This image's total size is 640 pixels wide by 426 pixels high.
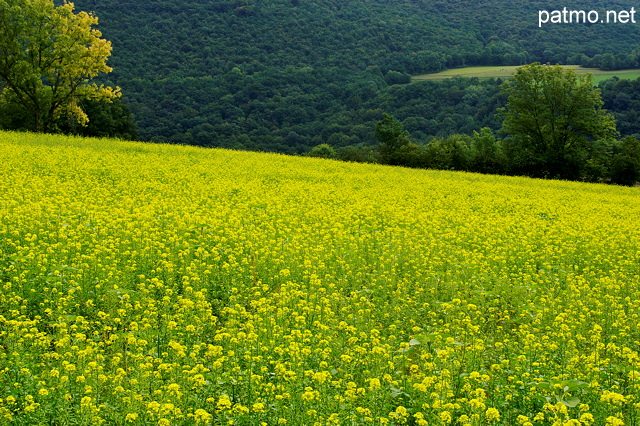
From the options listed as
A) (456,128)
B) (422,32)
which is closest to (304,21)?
(422,32)

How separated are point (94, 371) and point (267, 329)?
2155mm

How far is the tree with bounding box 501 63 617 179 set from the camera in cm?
5044

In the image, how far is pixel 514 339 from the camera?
809cm

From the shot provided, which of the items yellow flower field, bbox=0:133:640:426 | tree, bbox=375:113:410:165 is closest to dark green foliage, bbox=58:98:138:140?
tree, bbox=375:113:410:165

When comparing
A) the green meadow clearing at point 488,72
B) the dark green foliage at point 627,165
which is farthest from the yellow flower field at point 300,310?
the green meadow clearing at point 488,72

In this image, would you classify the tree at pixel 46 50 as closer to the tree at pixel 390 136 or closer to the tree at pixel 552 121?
the tree at pixel 390 136

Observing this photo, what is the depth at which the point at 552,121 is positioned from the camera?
182 ft

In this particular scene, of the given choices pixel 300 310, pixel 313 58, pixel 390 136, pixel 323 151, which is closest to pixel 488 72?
pixel 313 58

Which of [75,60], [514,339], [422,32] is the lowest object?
[514,339]

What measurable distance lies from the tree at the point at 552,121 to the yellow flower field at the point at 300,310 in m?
33.3

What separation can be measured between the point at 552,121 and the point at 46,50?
45.8m

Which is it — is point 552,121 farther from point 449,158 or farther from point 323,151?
point 323,151

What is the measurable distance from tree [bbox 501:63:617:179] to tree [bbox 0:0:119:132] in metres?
35.8

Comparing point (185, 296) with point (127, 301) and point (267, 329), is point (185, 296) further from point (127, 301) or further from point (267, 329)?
point (267, 329)
